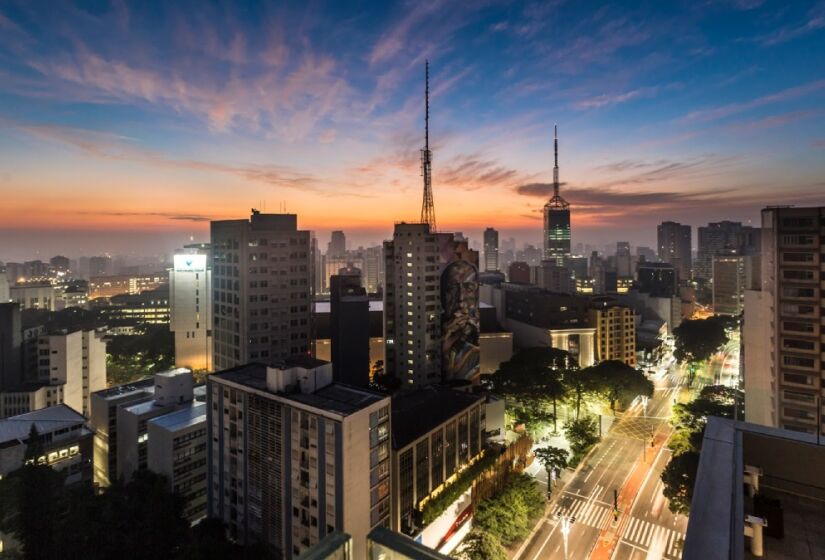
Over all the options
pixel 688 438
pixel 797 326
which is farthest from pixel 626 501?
pixel 797 326

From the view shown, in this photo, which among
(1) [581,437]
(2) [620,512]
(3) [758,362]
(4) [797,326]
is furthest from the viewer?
(1) [581,437]

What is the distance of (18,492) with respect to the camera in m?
33.6

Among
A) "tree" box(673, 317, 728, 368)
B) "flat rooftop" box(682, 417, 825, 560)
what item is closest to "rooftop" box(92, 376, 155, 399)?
"flat rooftop" box(682, 417, 825, 560)

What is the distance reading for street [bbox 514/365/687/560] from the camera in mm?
34125

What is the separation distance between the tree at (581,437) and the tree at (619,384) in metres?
8.39

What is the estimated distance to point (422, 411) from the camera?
39188 millimetres

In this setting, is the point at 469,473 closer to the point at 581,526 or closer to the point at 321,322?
the point at 581,526

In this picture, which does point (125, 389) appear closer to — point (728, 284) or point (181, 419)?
point (181, 419)

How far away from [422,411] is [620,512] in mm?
19061

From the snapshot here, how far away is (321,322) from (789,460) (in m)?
72.6

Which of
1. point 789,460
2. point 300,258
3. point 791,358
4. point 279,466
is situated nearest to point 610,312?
point 791,358

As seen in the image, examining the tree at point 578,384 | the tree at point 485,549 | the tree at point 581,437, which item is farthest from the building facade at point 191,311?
the tree at point 485,549

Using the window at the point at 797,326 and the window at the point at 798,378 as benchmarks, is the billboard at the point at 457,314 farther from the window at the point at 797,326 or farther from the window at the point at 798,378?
A: the window at the point at 797,326

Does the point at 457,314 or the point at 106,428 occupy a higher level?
the point at 457,314
